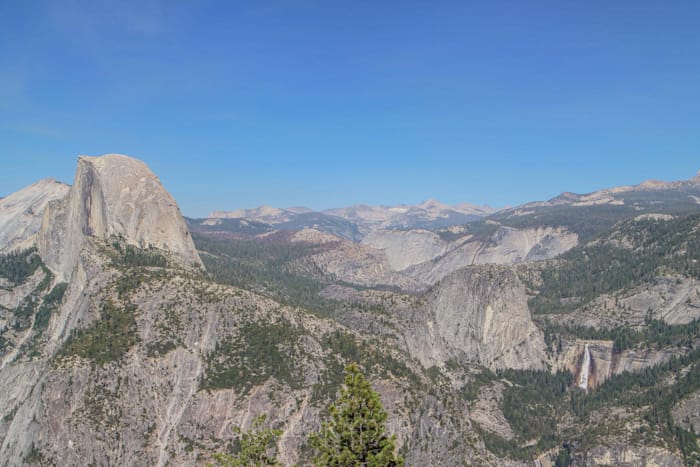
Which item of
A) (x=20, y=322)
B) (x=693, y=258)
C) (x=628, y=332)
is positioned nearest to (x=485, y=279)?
(x=628, y=332)

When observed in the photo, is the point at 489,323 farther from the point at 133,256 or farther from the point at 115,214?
the point at 115,214

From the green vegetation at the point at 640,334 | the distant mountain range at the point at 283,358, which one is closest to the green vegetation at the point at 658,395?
the distant mountain range at the point at 283,358

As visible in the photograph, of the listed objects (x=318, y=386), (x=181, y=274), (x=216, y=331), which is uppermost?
(x=181, y=274)

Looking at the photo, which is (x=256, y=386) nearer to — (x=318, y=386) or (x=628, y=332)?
(x=318, y=386)

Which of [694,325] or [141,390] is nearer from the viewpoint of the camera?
[141,390]

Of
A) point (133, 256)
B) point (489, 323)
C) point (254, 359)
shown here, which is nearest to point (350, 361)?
point (254, 359)

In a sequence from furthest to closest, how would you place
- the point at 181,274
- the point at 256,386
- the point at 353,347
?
the point at 181,274 < the point at 353,347 < the point at 256,386

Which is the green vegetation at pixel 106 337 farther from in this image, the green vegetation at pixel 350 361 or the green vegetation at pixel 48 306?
the green vegetation at pixel 48 306
